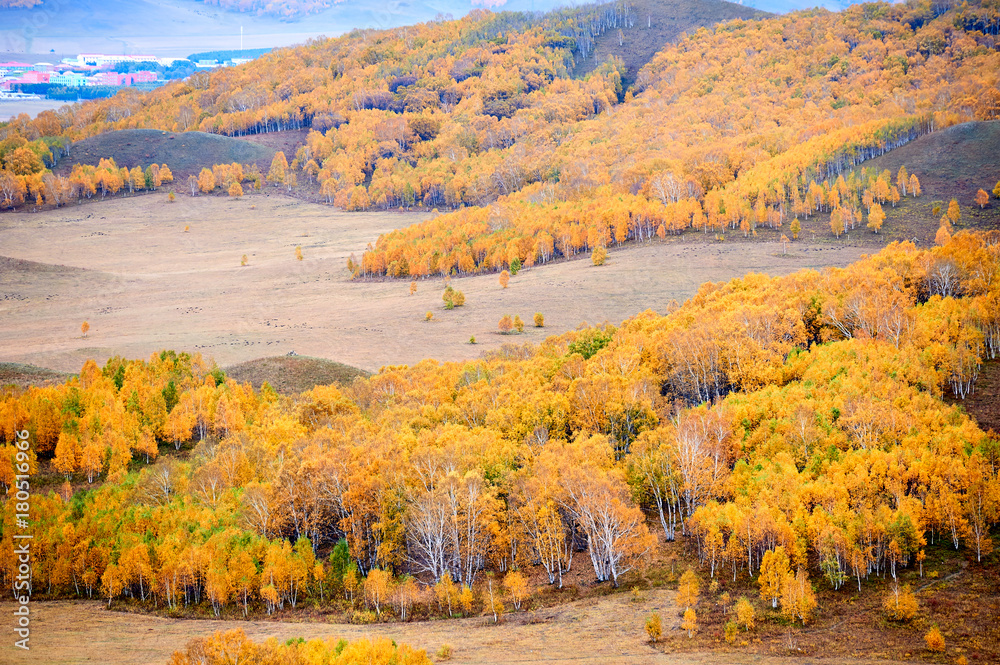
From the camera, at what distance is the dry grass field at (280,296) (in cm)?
11062

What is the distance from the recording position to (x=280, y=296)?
140 m

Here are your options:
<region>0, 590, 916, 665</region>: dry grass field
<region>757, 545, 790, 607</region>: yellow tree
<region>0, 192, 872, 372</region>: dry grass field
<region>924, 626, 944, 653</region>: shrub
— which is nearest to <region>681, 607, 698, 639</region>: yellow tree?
<region>0, 590, 916, 665</region>: dry grass field

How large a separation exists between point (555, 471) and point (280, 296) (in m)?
101

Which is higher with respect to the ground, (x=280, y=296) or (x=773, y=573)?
(x=280, y=296)

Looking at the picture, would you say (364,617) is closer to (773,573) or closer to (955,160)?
(773,573)

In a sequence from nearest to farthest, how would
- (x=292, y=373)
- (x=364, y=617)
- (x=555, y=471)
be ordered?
(x=364, y=617) → (x=555, y=471) → (x=292, y=373)

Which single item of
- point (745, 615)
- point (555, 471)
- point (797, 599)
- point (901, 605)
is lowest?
point (745, 615)

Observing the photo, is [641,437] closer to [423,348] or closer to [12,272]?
[423,348]

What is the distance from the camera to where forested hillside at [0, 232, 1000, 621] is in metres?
45.2

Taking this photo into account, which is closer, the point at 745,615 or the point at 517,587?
the point at 745,615

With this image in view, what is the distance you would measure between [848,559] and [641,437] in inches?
741

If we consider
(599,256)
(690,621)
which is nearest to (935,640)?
(690,621)

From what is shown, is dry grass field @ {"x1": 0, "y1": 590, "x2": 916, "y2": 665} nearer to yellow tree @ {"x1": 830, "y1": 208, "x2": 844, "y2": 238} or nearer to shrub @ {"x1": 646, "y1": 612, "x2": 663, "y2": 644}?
shrub @ {"x1": 646, "y1": 612, "x2": 663, "y2": 644}

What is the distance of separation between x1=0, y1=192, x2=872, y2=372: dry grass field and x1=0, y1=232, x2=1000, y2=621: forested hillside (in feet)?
117
